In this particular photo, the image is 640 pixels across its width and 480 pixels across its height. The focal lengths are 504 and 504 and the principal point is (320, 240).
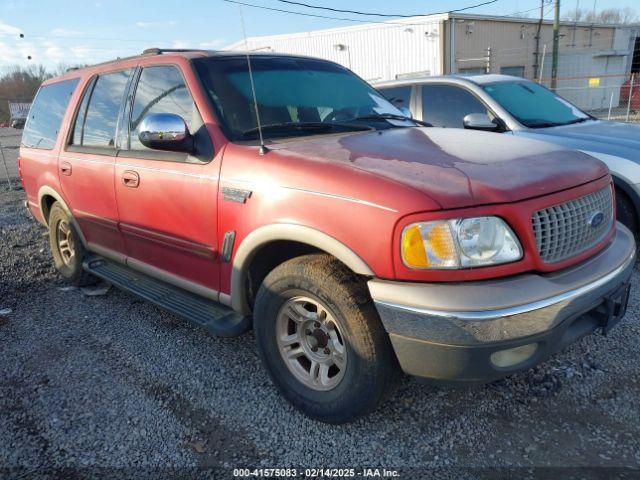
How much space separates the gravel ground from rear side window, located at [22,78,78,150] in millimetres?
1966

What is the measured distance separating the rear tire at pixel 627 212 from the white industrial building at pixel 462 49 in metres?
20.7

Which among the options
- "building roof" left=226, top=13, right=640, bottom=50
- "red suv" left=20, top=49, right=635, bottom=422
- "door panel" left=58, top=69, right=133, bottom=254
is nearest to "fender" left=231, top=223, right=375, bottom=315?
"red suv" left=20, top=49, right=635, bottom=422

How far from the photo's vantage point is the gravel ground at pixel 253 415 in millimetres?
2375

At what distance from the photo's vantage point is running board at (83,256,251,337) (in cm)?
289

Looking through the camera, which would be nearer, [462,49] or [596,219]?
[596,219]

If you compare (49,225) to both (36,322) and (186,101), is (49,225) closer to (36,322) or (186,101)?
(36,322)

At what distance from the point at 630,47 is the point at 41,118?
1612 inches

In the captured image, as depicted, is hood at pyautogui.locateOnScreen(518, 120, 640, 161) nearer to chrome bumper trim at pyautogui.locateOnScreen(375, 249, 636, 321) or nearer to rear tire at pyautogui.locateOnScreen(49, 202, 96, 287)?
chrome bumper trim at pyautogui.locateOnScreen(375, 249, 636, 321)

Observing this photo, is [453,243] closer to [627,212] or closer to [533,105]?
[627,212]

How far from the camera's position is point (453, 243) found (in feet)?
6.75

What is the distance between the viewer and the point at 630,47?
3534 centimetres

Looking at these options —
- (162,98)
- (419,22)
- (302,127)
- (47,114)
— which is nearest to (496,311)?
(302,127)

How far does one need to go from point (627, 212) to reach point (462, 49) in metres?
24.3

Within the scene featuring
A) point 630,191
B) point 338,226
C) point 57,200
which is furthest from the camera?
point 57,200
